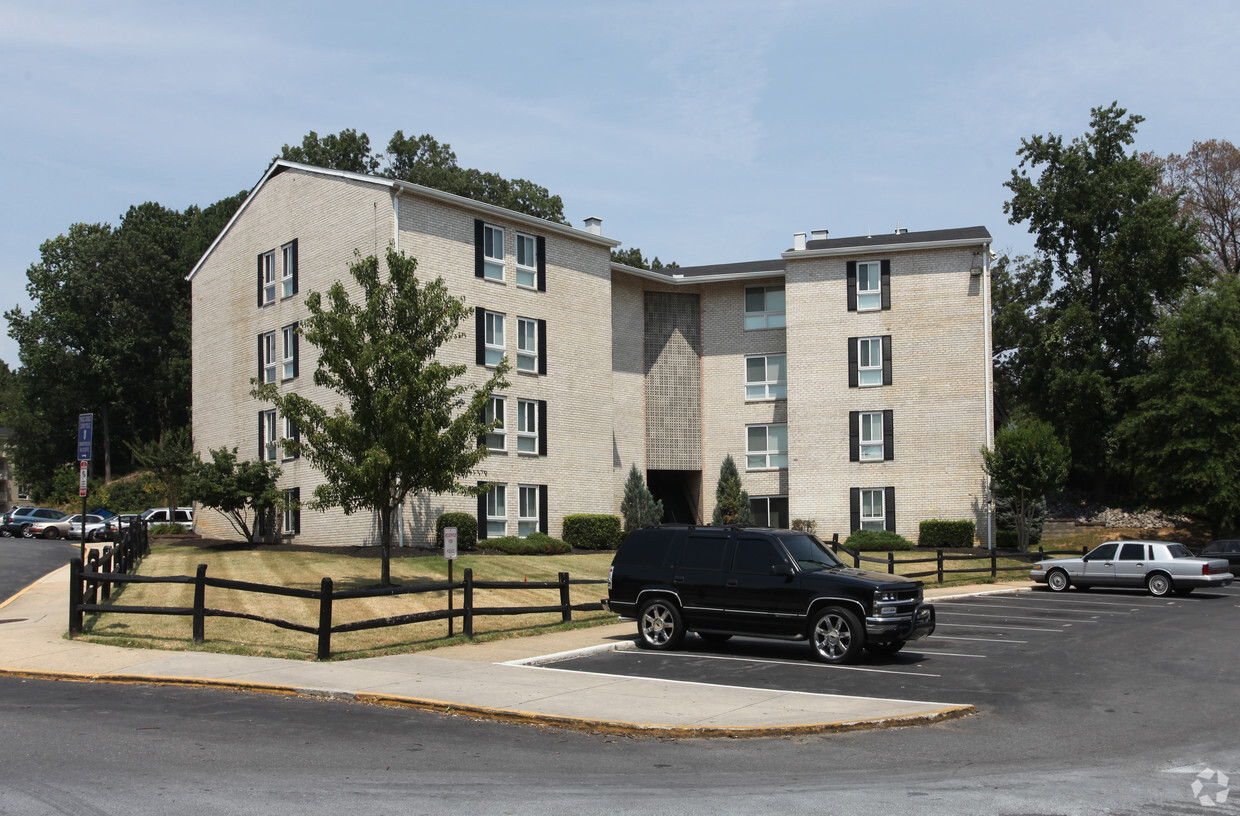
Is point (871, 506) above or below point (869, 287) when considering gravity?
below

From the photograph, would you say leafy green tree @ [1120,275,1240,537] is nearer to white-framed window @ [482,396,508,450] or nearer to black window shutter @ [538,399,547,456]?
black window shutter @ [538,399,547,456]

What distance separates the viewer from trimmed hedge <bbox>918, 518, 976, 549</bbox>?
39594 millimetres

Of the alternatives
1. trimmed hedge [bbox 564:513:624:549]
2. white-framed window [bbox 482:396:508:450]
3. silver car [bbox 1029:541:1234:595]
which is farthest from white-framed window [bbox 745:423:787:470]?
silver car [bbox 1029:541:1234:595]

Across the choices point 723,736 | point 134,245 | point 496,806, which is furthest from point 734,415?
point 134,245

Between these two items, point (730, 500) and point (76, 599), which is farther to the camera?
point (730, 500)

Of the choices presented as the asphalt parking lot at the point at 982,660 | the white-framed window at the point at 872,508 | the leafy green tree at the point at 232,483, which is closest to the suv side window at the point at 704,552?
the asphalt parking lot at the point at 982,660

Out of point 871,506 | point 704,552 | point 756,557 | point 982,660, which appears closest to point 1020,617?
point 982,660

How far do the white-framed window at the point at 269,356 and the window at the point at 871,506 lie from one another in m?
22.8

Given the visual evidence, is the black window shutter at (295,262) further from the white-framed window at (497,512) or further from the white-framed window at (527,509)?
the white-framed window at (527,509)

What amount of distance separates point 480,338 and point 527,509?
6.22m

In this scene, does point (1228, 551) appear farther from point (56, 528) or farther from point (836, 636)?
point (56, 528)

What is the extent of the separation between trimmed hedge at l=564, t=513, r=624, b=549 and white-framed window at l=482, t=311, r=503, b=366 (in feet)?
20.7

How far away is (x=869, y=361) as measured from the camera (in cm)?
4219

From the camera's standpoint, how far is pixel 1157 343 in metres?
50.7
